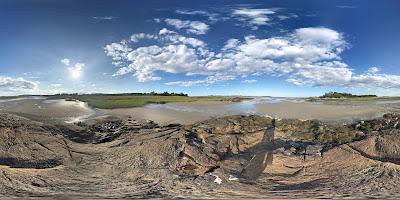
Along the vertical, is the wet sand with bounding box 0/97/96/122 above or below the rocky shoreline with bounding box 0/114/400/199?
above

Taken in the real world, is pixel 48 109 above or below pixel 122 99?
below

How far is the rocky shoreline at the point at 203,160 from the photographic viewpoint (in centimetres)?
654

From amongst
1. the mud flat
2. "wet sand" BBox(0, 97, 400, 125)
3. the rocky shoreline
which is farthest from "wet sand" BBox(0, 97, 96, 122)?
the rocky shoreline

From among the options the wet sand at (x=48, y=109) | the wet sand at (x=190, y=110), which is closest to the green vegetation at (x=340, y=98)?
the wet sand at (x=190, y=110)

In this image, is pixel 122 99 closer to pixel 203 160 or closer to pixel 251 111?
pixel 251 111

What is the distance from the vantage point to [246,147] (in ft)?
28.8

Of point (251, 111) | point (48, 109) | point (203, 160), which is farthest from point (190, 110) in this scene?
point (203, 160)

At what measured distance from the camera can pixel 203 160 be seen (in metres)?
7.53

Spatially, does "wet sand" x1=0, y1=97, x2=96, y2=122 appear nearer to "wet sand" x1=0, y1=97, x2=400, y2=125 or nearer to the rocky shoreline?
"wet sand" x1=0, y1=97, x2=400, y2=125

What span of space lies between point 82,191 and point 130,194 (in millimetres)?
808

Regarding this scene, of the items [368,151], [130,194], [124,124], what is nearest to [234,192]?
[130,194]

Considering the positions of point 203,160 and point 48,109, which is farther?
point 48,109

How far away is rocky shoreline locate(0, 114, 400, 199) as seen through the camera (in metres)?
6.54

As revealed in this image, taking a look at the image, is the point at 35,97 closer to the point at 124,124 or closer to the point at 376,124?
the point at 124,124
